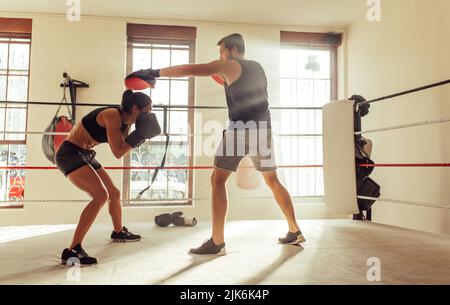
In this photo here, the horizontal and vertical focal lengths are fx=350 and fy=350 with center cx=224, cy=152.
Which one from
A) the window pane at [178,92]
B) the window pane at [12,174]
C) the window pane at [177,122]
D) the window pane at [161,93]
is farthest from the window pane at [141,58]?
the window pane at [12,174]

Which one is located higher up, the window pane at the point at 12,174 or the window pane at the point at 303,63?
the window pane at the point at 303,63

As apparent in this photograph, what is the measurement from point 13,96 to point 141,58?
1541 mm

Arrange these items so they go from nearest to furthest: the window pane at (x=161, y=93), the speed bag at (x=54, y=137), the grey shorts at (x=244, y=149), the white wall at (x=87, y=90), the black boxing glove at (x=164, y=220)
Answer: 1. the grey shorts at (x=244, y=149)
2. the black boxing glove at (x=164, y=220)
3. the speed bag at (x=54, y=137)
4. the white wall at (x=87, y=90)
5. the window pane at (x=161, y=93)

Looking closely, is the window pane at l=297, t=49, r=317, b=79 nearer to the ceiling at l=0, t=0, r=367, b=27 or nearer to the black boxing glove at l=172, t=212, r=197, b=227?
the ceiling at l=0, t=0, r=367, b=27

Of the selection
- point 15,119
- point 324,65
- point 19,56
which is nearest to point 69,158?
point 15,119

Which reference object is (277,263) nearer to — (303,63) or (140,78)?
(140,78)

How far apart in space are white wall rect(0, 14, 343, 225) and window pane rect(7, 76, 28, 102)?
0.17 metres

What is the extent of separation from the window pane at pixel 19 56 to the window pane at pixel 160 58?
1468mm

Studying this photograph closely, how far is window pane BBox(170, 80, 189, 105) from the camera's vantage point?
4.28 meters

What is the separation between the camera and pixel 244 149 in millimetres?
1711

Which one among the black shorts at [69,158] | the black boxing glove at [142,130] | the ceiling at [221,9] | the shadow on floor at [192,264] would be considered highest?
the ceiling at [221,9]

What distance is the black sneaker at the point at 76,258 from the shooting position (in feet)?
4.71

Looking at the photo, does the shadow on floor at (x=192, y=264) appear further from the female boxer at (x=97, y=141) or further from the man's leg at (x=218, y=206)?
the female boxer at (x=97, y=141)
